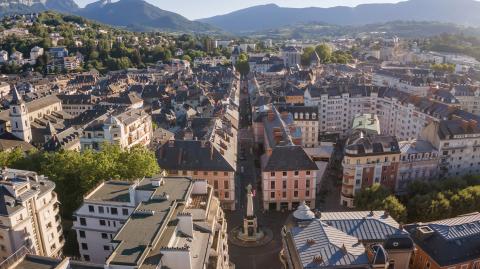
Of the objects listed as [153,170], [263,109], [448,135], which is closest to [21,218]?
[153,170]

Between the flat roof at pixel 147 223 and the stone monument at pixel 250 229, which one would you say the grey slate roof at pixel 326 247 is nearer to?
the flat roof at pixel 147 223

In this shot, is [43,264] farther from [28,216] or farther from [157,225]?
[28,216]

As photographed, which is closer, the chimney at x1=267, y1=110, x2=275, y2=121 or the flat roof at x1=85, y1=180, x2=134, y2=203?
the flat roof at x1=85, y1=180, x2=134, y2=203

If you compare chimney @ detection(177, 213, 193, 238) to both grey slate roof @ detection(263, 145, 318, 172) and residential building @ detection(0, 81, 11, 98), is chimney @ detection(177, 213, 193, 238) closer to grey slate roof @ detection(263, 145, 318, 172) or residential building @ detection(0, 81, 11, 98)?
grey slate roof @ detection(263, 145, 318, 172)

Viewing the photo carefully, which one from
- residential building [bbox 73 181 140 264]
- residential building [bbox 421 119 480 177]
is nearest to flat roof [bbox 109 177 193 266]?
residential building [bbox 73 181 140 264]

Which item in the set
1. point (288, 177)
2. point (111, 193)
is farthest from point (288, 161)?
point (111, 193)
